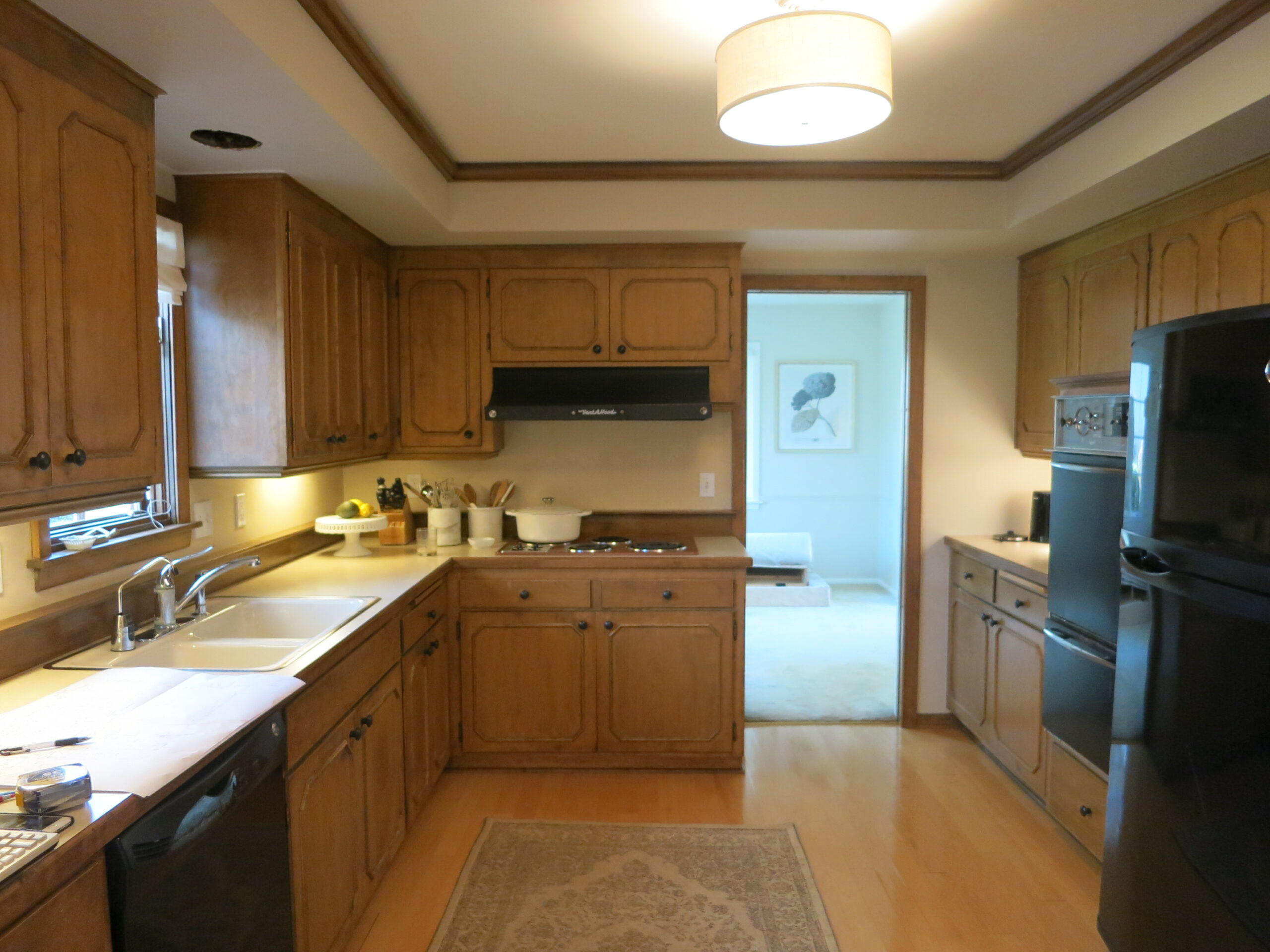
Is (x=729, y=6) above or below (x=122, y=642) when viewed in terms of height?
above

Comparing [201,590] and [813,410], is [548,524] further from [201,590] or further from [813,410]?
[813,410]

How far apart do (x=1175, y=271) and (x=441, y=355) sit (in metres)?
2.70

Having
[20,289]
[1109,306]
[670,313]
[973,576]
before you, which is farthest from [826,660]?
[20,289]

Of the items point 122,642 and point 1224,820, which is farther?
point 122,642

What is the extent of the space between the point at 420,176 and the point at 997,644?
2.79 m

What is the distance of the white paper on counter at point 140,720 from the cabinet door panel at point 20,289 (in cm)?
43

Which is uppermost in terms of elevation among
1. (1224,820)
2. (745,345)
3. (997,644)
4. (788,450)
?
(745,345)

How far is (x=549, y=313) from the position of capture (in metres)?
3.41

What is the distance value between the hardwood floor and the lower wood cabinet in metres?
1.17

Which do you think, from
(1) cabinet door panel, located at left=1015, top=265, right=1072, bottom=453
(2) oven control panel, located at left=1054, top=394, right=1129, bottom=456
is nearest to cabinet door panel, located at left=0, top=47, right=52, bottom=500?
(2) oven control panel, located at left=1054, top=394, right=1129, bottom=456

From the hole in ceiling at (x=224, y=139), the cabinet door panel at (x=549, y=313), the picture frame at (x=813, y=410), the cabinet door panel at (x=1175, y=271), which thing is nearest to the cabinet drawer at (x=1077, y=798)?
the cabinet door panel at (x=1175, y=271)

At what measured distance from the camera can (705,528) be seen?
3.73m

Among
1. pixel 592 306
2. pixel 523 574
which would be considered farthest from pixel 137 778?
pixel 592 306

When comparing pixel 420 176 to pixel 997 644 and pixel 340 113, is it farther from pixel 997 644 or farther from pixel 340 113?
pixel 997 644
